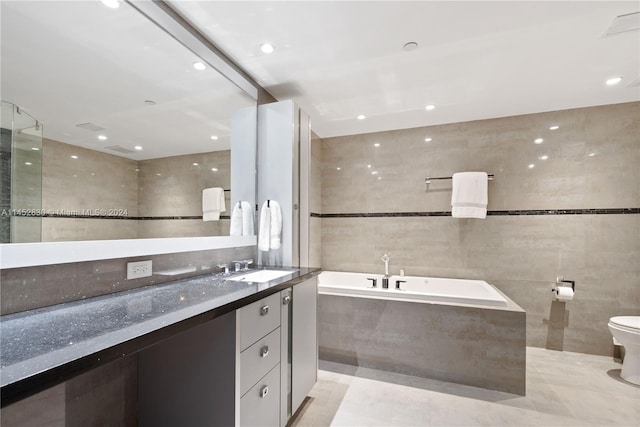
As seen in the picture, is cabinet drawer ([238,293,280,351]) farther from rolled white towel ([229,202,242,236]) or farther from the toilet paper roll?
the toilet paper roll

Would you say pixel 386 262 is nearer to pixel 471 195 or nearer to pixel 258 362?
pixel 471 195

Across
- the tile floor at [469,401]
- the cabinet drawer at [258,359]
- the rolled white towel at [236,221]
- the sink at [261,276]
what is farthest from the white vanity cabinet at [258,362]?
the rolled white towel at [236,221]

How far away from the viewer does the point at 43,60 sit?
1177 mm

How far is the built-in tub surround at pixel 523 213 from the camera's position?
9.14 ft

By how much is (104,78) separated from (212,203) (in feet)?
3.07

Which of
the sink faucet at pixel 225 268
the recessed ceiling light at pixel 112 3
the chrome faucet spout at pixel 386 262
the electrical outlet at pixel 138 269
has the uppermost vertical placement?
the recessed ceiling light at pixel 112 3

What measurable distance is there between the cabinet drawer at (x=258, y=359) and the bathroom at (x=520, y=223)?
0.75m

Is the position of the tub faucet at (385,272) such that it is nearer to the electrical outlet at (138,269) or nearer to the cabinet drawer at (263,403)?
the cabinet drawer at (263,403)

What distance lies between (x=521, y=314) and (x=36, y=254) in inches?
112

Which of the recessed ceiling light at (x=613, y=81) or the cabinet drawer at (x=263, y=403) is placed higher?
the recessed ceiling light at (x=613, y=81)

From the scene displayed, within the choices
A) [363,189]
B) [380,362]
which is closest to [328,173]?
[363,189]

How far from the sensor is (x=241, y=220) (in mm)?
2293

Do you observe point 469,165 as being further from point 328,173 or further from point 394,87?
point 328,173

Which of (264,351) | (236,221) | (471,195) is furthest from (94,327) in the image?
(471,195)
